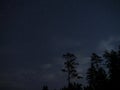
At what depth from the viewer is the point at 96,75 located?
5347 centimetres

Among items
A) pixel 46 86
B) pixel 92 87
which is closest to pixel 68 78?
pixel 92 87

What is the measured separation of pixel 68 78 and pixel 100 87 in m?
10.9

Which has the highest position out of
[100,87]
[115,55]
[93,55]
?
[93,55]

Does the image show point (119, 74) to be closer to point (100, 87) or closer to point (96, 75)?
point (100, 87)

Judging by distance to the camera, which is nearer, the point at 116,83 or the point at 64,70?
the point at 116,83

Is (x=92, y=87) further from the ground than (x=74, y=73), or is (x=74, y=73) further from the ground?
(x=74, y=73)

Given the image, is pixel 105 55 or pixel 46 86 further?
pixel 46 86

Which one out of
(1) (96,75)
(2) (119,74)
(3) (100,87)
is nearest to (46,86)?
(1) (96,75)

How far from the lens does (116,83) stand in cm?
4162

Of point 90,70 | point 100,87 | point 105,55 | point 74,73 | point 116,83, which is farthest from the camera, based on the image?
point 90,70

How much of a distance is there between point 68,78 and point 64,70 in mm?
2776

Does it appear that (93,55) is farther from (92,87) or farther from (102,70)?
(92,87)

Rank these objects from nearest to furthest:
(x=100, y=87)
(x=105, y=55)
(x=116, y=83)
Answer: (x=116, y=83), (x=100, y=87), (x=105, y=55)

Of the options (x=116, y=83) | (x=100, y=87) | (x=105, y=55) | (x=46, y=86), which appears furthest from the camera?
(x=46, y=86)
